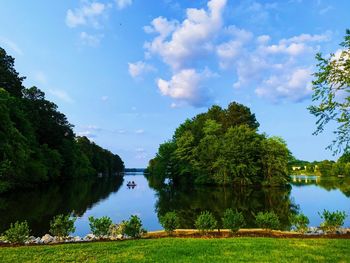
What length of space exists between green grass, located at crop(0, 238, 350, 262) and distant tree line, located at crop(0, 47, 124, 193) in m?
19.3

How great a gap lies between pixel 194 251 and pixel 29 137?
48.6 metres

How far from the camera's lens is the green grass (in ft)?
32.3

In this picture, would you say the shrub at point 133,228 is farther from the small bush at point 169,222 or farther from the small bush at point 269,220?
the small bush at point 269,220

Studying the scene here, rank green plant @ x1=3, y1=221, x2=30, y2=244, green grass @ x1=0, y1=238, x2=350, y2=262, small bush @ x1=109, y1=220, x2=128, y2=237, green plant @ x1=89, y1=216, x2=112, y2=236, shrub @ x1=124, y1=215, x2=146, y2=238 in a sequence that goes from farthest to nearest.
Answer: small bush @ x1=109, y1=220, x2=128, y2=237, green plant @ x1=89, y1=216, x2=112, y2=236, shrub @ x1=124, y1=215, x2=146, y2=238, green plant @ x1=3, y1=221, x2=30, y2=244, green grass @ x1=0, y1=238, x2=350, y2=262

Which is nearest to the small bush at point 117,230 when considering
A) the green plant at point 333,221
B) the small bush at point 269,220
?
the small bush at point 269,220

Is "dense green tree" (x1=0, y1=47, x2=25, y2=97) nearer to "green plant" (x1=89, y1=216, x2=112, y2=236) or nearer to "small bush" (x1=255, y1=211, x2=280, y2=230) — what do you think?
"green plant" (x1=89, y1=216, x2=112, y2=236)

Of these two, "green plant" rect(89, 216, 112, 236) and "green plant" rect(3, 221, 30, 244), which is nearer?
"green plant" rect(3, 221, 30, 244)

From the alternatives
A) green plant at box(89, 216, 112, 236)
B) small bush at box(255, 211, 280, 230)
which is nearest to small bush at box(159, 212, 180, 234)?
green plant at box(89, 216, 112, 236)

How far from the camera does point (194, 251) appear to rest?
1073cm

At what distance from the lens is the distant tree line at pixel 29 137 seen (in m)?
39.3

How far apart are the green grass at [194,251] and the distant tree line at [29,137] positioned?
19255 mm

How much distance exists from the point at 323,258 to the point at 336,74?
26.3ft

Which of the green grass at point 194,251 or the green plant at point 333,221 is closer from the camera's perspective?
the green grass at point 194,251

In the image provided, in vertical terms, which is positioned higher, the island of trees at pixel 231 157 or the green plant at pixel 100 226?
the island of trees at pixel 231 157
